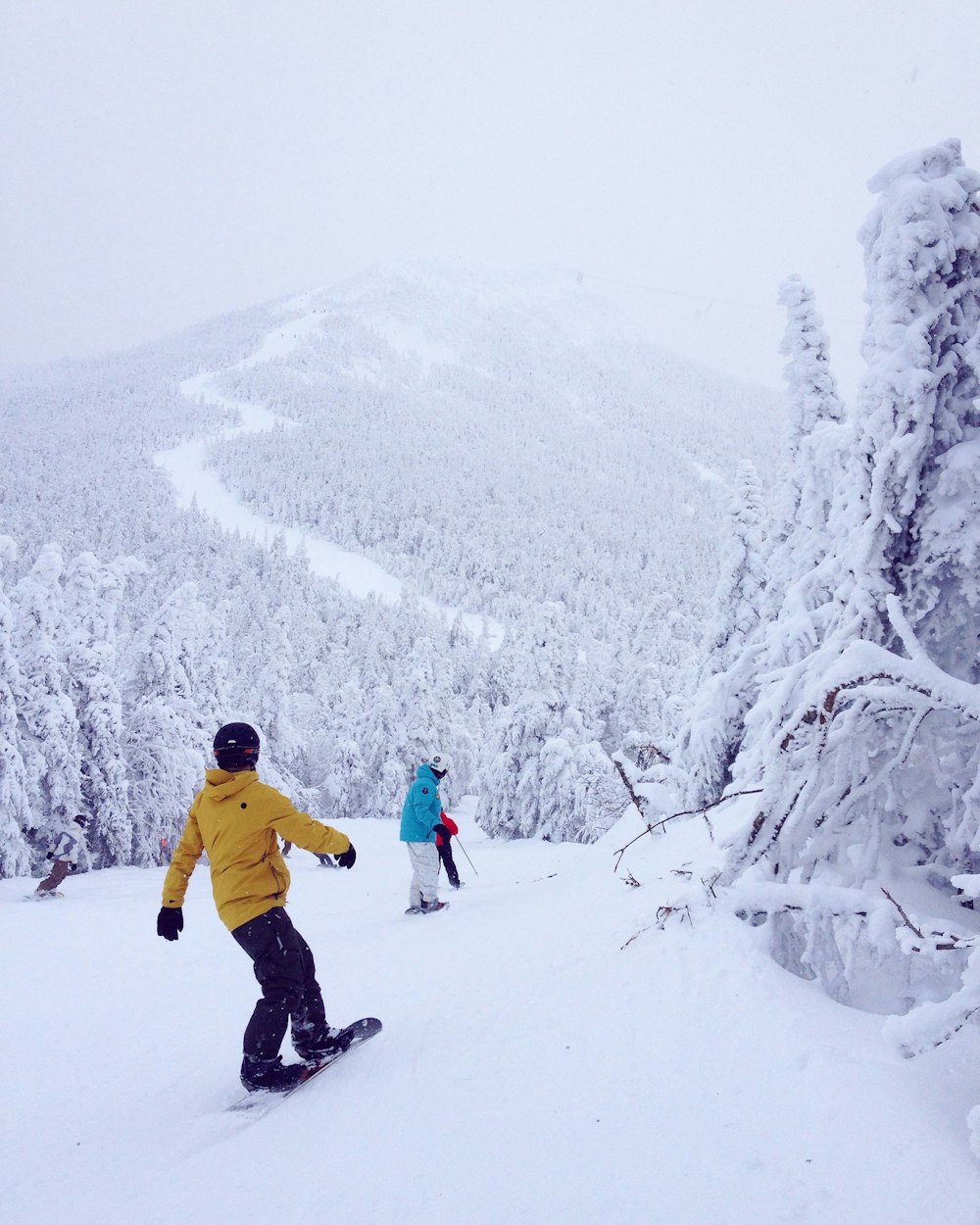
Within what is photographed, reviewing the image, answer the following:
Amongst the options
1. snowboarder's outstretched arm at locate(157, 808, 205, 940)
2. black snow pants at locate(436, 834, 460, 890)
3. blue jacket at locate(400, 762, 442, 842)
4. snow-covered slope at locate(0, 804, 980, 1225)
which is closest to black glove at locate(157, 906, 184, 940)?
snowboarder's outstretched arm at locate(157, 808, 205, 940)

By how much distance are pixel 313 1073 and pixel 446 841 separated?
583 cm

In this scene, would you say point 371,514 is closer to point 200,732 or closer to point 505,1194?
point 200,732

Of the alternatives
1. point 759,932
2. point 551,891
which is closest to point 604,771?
point 551,891

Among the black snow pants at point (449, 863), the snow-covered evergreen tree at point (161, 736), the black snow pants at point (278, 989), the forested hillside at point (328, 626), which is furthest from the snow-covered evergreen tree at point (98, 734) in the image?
the black snow pants at point (278, 989)

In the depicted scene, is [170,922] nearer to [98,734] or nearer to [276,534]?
[98,734]

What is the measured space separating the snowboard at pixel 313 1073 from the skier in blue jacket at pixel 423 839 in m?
4.05

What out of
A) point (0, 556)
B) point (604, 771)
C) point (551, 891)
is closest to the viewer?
point (551, 891)

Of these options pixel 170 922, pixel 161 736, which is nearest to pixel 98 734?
pixel 161 736

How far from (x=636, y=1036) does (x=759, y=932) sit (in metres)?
0.96

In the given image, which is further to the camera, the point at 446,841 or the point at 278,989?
the point at 446,841

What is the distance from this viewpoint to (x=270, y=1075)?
3.71 m

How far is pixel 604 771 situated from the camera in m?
26.3

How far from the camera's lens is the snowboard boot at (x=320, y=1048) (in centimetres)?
393

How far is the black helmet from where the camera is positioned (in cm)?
396
